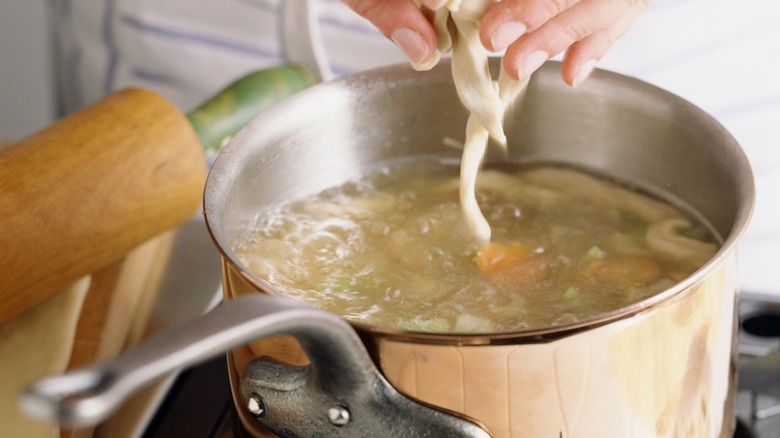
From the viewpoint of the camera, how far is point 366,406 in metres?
0.60

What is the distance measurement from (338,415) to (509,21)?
324 millimetres

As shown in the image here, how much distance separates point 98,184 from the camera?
38.9 inches

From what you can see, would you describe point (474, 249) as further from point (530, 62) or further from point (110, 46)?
point (110, 46)

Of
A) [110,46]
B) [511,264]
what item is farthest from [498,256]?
[110,46]

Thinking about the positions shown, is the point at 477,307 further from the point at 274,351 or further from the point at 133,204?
the point at 133,204

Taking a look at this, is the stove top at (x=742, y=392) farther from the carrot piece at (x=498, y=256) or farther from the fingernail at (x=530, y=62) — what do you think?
the fingernail at (x=530, y=62)

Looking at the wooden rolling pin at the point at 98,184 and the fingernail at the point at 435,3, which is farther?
the wooden rolling pin at the point at 98,184

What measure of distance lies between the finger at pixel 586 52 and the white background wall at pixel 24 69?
4.13 ft

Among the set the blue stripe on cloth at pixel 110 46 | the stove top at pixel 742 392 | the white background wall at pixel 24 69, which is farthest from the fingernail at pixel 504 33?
the white background wall at pixel 24 69

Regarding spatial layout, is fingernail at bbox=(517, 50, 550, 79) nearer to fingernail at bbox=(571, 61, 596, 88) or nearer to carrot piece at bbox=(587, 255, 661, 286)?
fingernail at bbox=(571, 61, 596, 88)

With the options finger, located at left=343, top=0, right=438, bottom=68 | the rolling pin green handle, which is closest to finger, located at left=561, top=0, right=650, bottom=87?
finger, located at left=343, top=0, right=438, bottom=68

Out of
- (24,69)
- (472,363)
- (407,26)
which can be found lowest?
(24,69)

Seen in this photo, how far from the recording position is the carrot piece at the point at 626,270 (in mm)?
812

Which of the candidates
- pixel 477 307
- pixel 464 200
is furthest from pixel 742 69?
pixel 477 307
